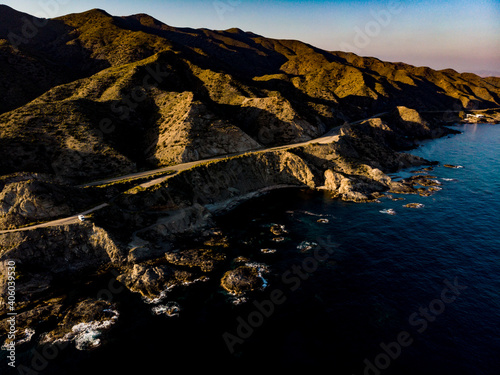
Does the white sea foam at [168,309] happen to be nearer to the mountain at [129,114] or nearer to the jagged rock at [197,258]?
the jagged rock at [197,258]

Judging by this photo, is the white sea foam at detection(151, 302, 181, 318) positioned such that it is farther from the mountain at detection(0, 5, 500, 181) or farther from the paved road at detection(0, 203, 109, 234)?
the mountain at detection(0, 5, 500, 181)

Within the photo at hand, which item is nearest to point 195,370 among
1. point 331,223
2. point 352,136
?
point 331,223

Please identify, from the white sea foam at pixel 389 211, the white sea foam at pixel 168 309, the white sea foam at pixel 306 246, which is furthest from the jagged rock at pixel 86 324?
the white sea foam at pixel 389 211

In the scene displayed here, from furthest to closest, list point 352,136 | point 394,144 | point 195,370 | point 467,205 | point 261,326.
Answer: point 394,144 → point 352,136 → point 467,205 → point 261,326 → point 195,370

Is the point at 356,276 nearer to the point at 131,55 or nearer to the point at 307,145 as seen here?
the point at 307,145

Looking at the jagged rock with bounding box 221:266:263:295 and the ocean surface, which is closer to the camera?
the ocean surface

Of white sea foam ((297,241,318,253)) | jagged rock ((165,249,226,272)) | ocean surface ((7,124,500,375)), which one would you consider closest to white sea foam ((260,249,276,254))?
ocean surface ((7,124,500,375))
